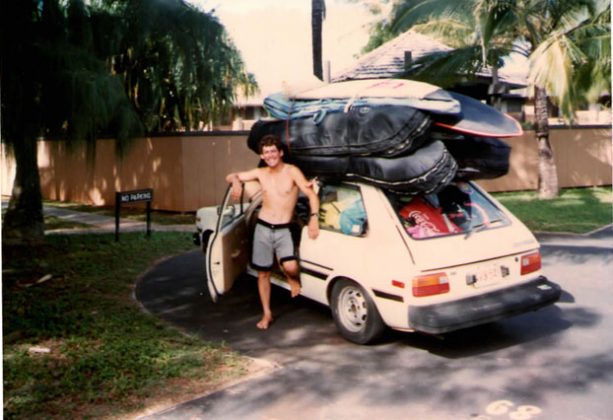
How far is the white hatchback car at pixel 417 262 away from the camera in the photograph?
5320 millimetres

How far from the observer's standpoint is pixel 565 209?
14.6 meters

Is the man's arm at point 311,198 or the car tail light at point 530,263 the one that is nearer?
the car tail light at point 530,263

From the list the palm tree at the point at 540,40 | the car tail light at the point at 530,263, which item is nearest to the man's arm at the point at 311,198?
the car tail light at the point at 530,263

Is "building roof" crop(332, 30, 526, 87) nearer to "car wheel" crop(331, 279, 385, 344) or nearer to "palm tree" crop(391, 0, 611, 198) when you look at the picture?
"palm tree" crop(391, 0, 611, 198)

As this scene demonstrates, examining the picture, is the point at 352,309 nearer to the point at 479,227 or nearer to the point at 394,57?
the point at 479,227

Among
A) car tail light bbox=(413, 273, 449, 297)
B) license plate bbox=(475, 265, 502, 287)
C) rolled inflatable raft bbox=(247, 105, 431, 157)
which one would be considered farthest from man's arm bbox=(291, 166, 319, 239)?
license plate bbox=(475, 265, 502, 287)

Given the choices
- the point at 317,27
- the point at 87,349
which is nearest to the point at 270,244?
the point at 87,349

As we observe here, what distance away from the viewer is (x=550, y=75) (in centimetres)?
1191

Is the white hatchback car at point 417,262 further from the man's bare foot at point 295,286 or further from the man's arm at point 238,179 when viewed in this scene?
the man's arm at point 238,179

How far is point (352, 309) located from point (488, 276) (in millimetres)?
1213

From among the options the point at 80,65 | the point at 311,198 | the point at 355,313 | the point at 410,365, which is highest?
the point at 80,65

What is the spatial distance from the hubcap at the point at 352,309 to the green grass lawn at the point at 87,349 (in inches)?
41.3

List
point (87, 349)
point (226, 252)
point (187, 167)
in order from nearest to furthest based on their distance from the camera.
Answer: point (87, 349) → point (226, 252) → point (187, 167)

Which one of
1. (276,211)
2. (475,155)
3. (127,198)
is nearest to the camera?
(475,155)
